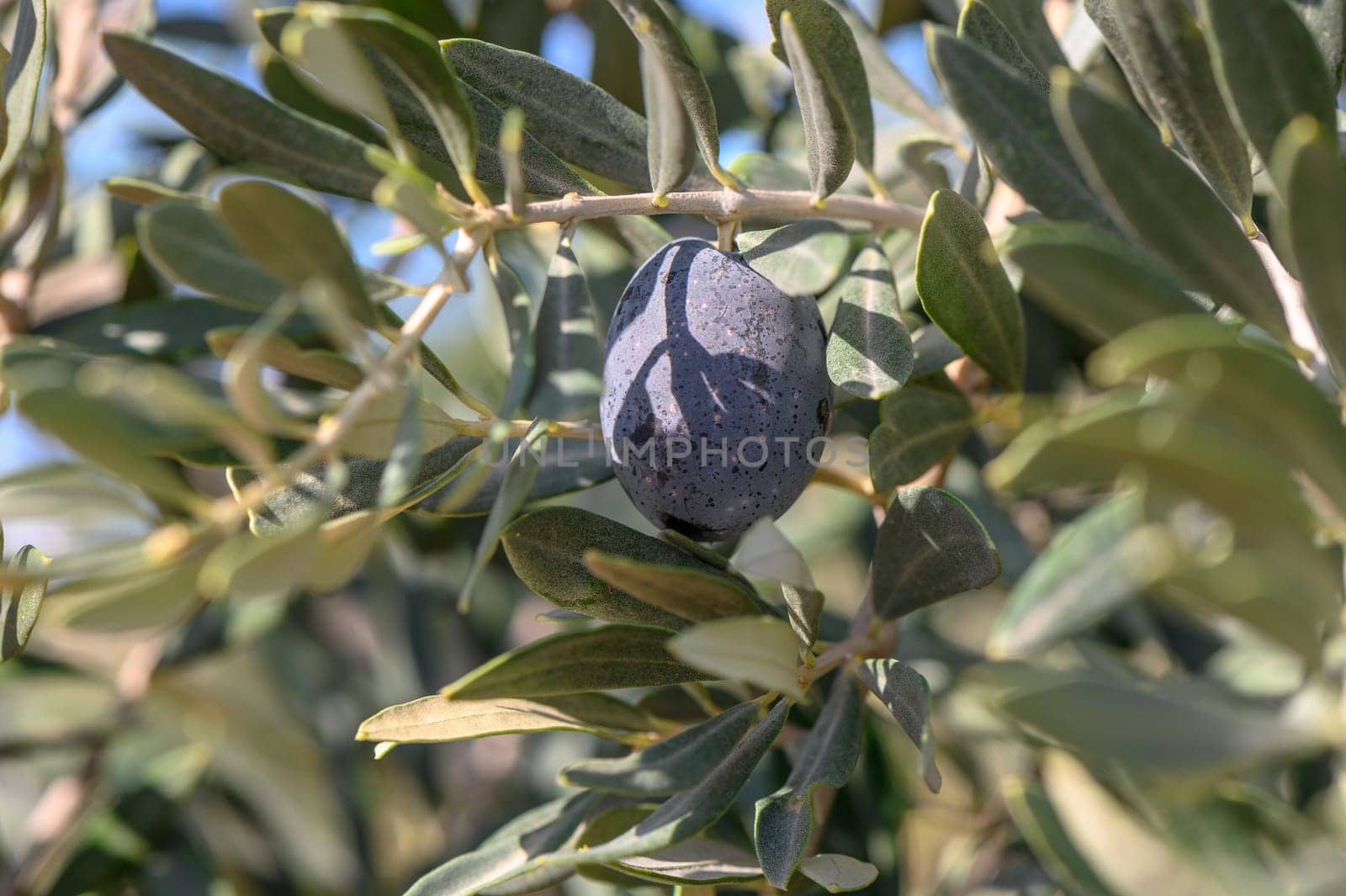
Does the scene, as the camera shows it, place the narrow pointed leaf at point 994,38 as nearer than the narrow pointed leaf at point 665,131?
No

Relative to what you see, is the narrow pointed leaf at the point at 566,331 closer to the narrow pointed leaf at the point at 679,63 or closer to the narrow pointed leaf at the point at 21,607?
the narrow pointed leaf at the point at 679,63

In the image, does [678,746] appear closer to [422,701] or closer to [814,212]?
[422,701]

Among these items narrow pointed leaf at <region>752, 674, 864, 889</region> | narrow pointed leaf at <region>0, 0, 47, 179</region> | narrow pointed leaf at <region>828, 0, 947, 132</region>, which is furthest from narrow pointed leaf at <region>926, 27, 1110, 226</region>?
narrow pointed leaf at <region>0, 0, 47, 179</region>

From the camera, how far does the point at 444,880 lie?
72 centimetres

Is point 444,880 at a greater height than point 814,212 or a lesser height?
lesser

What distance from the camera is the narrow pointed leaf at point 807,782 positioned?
0.61 metres

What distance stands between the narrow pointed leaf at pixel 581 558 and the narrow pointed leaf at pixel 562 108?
0.24 meters

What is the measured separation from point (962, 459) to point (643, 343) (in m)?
0.80

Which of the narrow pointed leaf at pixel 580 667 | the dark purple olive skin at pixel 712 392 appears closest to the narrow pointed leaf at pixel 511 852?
the narrow pointed leaf at pixel 580 667

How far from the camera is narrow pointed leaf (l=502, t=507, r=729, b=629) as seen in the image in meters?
0.67

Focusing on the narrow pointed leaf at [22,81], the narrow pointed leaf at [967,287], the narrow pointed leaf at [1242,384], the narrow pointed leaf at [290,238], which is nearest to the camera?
the narrow pointed leaf at [1242,384]

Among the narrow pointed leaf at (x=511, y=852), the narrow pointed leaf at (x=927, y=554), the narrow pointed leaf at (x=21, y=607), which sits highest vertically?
the narrow pointed leaf at (x=927, y=554)

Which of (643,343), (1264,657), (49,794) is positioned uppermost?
(643,343)

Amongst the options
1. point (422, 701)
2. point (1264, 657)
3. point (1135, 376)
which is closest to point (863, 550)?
point (1264, 657)
